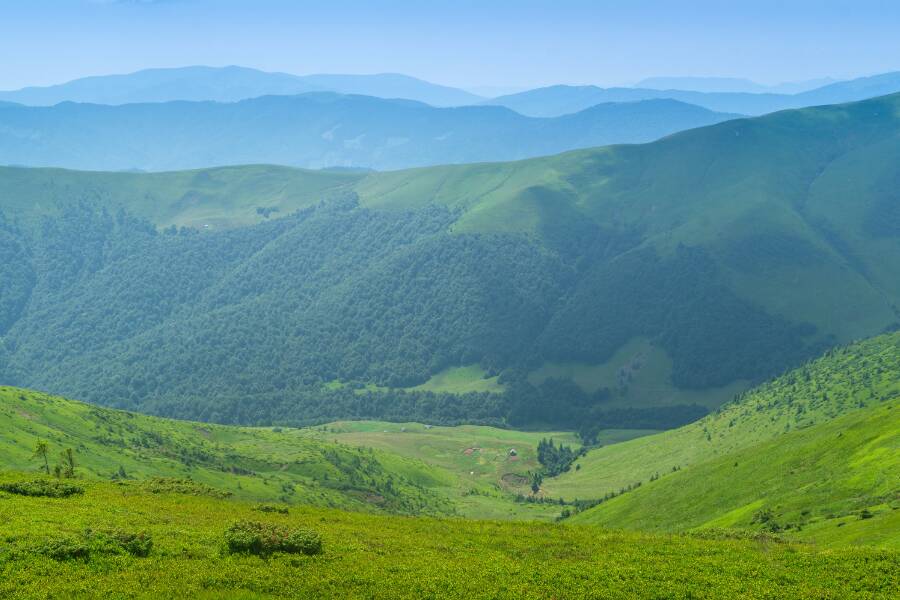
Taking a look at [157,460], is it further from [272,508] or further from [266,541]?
[266,541]

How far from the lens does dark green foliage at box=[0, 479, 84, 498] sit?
222ft

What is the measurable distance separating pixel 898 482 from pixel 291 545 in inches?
2561

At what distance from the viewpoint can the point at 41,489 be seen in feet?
225

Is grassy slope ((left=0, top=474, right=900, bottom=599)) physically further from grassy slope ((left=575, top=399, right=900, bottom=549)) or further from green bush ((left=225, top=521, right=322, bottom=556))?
grassy slope ((left=575, top=399, right=900, bottom=549))

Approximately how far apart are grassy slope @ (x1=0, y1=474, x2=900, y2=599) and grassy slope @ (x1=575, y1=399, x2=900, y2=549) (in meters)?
11.4

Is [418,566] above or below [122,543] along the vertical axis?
below

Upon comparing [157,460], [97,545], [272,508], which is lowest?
[157,460]

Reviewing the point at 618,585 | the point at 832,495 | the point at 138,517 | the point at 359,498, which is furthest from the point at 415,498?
the point at 618,585

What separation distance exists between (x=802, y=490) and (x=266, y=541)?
231 ft

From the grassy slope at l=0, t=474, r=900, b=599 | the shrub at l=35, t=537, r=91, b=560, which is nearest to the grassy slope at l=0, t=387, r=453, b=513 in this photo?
the grassy slope at l=0, t=474, r=900, b=599

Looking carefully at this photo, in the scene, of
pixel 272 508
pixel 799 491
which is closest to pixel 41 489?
pixel 272 508

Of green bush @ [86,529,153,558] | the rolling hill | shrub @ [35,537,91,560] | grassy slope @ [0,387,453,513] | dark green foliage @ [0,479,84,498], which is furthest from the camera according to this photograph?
grassy slope @ [0,387,453,513]

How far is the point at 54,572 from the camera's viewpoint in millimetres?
47062

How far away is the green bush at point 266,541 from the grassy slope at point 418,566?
3.80 ft
